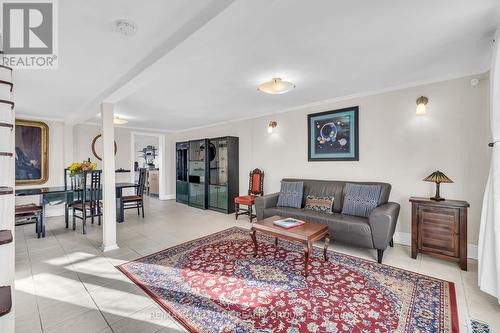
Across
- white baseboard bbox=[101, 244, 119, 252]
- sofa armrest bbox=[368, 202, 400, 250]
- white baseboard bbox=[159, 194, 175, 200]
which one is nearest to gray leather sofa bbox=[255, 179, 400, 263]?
sofa armrest bbox=[368, 202, 400, 250]

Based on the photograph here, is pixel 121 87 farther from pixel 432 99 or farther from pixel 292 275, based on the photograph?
pixel 432 99

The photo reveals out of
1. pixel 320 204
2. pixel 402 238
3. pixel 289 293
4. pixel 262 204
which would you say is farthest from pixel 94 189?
pixel 402 238

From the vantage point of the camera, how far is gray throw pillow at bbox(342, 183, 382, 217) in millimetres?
3225

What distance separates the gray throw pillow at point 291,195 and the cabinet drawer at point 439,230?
1.73 metres

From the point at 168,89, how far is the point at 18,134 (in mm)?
4039

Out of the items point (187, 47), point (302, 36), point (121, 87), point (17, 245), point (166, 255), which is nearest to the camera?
point (187, 47)

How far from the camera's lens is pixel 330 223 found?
3.14m

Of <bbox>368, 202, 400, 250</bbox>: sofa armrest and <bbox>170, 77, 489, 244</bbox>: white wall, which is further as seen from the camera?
<bbox>170, 77, 489, 244</bbox>: white wall

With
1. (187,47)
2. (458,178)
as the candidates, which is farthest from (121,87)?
(458,178)

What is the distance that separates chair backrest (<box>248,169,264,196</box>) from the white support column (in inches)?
110

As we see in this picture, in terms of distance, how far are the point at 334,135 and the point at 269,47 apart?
7.62 feet

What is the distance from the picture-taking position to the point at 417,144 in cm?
320

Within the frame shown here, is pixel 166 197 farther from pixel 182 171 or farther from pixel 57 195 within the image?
pixel 57 195

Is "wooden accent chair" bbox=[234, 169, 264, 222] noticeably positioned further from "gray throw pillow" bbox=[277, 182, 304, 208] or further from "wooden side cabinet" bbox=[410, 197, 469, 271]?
"wooden side cabinet" bbox=[410, 197, 469, 271]
